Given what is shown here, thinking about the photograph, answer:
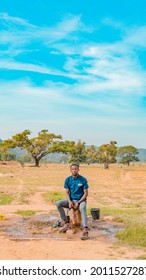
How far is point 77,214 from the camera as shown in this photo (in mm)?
8891

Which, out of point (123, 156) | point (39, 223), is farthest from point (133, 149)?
point (39, 223)

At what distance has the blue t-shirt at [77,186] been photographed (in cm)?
877

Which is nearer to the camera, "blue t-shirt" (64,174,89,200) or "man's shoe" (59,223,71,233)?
"man's shoe" (59,223,71,233)

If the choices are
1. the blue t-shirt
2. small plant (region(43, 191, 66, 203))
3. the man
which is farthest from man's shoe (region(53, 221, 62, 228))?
small plant (region(43, 191, 66, 203))

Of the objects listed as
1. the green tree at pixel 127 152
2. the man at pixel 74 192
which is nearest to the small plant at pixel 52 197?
the man at pixel 74 192

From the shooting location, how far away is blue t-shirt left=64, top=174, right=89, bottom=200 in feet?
28.8

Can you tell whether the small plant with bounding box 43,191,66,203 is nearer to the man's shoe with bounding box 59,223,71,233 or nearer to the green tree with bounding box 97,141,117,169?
the man's shoe with bounding box 59,223,71,233

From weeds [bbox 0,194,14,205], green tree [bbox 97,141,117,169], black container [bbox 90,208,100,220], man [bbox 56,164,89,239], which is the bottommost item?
weeds [bbox 0,194,14,205]

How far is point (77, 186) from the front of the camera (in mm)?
8758

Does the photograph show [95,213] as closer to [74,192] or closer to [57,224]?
[57,224]

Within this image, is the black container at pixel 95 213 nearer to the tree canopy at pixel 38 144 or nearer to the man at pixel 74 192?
the man at pixel 74 192
